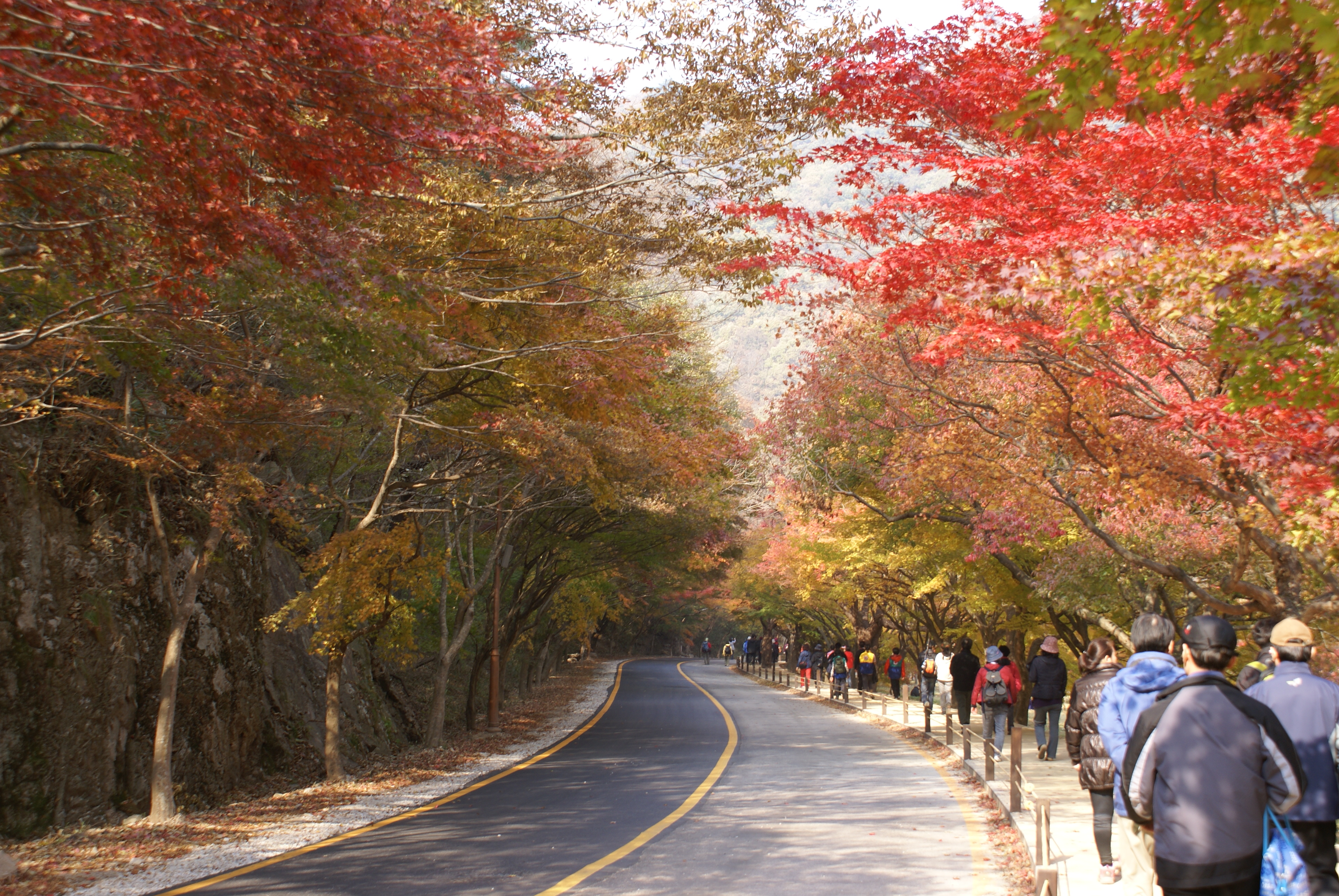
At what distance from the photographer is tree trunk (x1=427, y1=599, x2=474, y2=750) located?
62.5 feet

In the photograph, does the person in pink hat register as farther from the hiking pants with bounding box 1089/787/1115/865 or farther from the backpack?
the hiking pants with bounding box 1089/787/1115/865

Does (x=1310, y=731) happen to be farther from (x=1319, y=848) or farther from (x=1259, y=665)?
(x=1259, y=665)

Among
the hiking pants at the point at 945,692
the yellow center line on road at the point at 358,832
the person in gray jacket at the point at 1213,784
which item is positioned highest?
the person in gray jacket at the point at 1213,784

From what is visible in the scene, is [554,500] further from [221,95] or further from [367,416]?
[221,95]

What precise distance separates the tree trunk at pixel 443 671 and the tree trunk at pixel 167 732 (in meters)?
7.55

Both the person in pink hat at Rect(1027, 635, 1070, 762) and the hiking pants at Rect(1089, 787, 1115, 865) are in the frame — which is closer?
the hiking pants at Rect(1089, 787, 1115, 865)

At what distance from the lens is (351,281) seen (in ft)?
28.1

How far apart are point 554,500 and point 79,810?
11.4 metres

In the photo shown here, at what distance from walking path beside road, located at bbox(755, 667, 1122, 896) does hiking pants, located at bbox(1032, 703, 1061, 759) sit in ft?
0.65

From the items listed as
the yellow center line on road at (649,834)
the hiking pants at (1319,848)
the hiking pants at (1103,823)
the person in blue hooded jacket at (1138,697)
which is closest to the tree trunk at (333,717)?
the yellow center line on road at (649,834)

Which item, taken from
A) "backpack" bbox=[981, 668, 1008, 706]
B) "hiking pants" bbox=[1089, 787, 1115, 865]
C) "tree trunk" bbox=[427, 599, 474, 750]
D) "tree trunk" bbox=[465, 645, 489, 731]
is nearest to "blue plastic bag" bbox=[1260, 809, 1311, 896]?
"hiking pants" bbox=[1089, 787, 1115, 865]

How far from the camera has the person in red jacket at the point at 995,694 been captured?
13641mm

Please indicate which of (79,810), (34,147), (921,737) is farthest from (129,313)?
(921,737)

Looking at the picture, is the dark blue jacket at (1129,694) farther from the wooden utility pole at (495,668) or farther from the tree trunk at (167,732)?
the wooden utility pole at (495,668)
